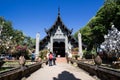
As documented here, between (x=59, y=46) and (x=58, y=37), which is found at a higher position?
(x=58, y=37)

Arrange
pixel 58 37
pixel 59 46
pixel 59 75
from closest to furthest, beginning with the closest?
pixel 59 75 < pixel 58 37 < pixel 59 46

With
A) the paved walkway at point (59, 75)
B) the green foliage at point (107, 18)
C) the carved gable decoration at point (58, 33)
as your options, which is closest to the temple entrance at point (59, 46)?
the carved gable decoration at point (58, 33)

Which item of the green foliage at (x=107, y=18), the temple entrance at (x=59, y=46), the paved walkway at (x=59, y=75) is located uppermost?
the green foliage at (x=107, y=18)

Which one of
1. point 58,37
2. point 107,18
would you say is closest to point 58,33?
point 58,37

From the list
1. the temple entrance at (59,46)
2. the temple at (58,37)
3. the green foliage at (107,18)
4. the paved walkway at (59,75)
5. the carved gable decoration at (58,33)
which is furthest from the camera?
the temple entrance at (59,46)

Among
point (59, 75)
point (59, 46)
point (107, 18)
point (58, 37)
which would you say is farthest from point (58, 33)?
point (59, 75)

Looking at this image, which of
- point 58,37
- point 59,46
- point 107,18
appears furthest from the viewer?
point 59,46

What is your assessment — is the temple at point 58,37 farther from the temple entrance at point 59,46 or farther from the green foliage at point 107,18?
the green foliage at point 107,18

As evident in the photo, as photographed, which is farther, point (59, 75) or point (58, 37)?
point (58, 37)

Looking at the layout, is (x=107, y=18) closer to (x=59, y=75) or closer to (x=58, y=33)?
(x=58, y=33)

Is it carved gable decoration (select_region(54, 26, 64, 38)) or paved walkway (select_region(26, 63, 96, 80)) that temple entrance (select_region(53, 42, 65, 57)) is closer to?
carved gable decoration (select_region(54, 26, 64, 38))

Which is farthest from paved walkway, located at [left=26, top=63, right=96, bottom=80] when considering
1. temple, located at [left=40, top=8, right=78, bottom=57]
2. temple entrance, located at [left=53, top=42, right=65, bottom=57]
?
temple entrance, located at [left=53, top=42, right=65, bottom=57]

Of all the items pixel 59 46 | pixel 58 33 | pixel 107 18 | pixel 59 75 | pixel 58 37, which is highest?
pixel 107 18

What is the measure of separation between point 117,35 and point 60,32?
11.9m
